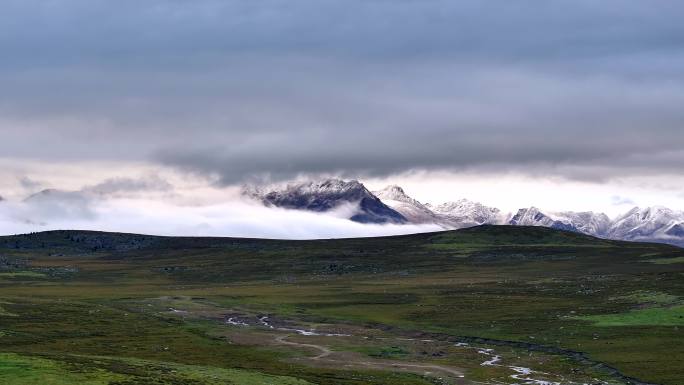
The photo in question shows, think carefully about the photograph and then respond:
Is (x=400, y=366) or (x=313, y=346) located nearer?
(x=400, y=366)

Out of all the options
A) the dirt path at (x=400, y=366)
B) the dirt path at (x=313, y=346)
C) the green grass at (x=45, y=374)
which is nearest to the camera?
the green grass at (x=45, y=374)

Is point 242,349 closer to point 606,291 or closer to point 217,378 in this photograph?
point 217,378

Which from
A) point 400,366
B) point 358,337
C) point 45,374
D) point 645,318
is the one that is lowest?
point 400,366

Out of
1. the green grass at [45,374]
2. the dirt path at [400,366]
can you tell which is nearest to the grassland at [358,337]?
the green grass at [45,374]

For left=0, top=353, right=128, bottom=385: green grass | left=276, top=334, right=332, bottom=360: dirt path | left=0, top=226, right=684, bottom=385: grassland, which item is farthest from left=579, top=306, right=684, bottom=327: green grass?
left=0, top=353, right=128, bottom=385: green grass

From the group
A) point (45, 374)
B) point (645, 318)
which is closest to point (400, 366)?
point (45, 374)

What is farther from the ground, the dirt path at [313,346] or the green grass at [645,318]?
the green grass at [645,318]

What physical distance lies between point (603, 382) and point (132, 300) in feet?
392

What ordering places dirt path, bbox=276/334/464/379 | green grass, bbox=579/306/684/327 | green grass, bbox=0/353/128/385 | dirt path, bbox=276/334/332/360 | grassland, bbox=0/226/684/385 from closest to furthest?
green grass, bbox=0/353/128/385
grassland, bbox=0/226/684/385
dirt path, bbox=276/334/464/379
dirt path, bbox=276/334/332/360
green grass, bbox=579/306/684/327

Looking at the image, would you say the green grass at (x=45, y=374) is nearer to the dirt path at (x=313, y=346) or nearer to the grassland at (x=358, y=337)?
the grassland at (x=358, y=337)

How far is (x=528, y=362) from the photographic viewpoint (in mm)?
104625

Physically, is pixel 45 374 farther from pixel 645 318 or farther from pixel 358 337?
pixel 645 318

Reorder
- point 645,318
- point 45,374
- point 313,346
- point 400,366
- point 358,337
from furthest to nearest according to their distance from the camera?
point 645,318, point 358,337, point 313,346, point 400,366, point 45,374

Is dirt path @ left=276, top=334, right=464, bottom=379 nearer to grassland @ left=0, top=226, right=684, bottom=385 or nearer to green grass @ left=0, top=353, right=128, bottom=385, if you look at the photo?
grassland @ left=0, top=226, right=684, bottom=385
